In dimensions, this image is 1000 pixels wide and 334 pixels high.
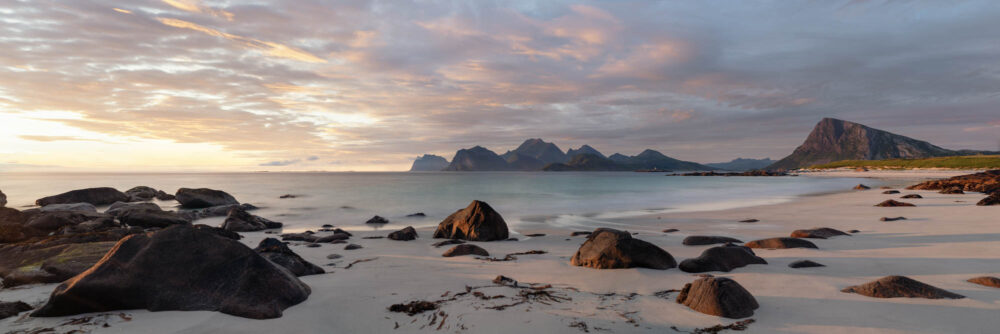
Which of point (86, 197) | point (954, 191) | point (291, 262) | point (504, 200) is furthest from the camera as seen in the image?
point (504, 200)

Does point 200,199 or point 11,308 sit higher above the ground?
point 11,308

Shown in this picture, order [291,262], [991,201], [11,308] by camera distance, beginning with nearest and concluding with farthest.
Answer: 1. [11,308]
2. [291,262]
3. [991,201]

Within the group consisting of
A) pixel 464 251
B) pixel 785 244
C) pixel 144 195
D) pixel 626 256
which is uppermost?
pixel 626 256

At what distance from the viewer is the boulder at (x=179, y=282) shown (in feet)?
15.9

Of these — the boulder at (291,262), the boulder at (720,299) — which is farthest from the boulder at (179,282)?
the boulder at (720,299)

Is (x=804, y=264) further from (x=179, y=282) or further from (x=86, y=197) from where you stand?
(x=86, y=197)

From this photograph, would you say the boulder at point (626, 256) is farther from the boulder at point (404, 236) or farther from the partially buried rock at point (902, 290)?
the boulder at point (404, 236)

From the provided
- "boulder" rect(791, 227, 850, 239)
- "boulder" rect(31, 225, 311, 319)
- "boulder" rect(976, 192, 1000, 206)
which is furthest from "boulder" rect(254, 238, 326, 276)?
"boulder" rect(976, 192, 1000, 206)

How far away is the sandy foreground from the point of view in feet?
15.2

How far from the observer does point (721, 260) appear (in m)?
7.50

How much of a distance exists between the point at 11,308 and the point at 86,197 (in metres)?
35.4

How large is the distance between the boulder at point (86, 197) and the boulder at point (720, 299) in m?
39.7

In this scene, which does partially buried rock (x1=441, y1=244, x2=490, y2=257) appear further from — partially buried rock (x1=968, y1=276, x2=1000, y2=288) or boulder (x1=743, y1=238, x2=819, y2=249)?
partially buried rock (x1=968, y1=276, x2=1000, y2=288)

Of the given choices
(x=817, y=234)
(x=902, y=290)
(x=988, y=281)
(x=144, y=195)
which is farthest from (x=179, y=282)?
(x=144, y=195)
